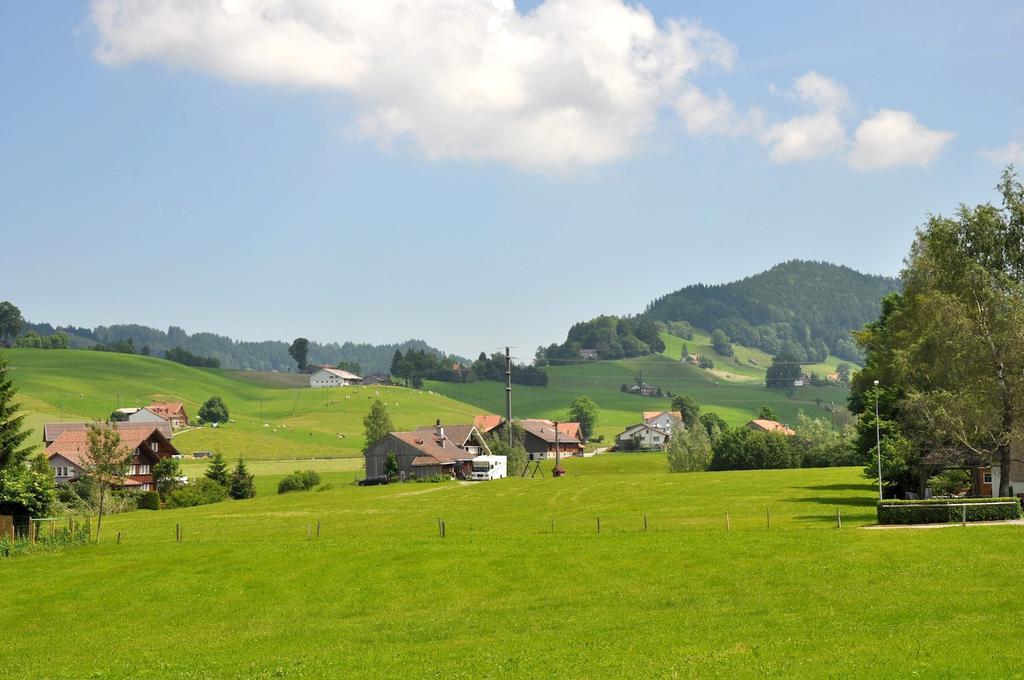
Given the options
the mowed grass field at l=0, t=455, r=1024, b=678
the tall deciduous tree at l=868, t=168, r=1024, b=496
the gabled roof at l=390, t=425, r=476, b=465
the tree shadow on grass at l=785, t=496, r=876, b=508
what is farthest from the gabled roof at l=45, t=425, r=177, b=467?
the tall deciduous tree at l=868, t=168, r=1024, b=496

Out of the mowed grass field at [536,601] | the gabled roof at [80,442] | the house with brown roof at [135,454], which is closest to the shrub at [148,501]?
the house with brown roof at [135,454]

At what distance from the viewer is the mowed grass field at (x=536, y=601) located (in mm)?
29781

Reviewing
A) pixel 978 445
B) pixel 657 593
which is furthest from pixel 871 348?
pixel 657 593

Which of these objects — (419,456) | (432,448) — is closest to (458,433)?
(432,448)

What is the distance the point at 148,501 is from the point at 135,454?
687 inches

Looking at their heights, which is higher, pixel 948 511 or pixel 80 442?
pixel 80 442

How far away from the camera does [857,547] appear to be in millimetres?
47031

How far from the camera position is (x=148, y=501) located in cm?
11288

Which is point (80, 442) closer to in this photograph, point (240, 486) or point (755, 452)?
point (240, 486)

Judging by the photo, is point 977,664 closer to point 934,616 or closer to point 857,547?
point 934,616

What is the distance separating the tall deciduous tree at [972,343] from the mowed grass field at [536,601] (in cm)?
819

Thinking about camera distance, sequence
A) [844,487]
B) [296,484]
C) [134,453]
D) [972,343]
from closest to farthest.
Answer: [972,343] → [844,487] → [296,484] → [134,453]

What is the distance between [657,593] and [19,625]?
26.6 meters

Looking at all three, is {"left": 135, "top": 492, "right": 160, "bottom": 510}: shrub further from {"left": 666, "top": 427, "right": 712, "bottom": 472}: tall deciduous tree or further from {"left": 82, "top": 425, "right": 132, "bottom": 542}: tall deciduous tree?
{"left": 666, "top": 427, "right": 712, "bottom": 472}: tall deciduous tree
